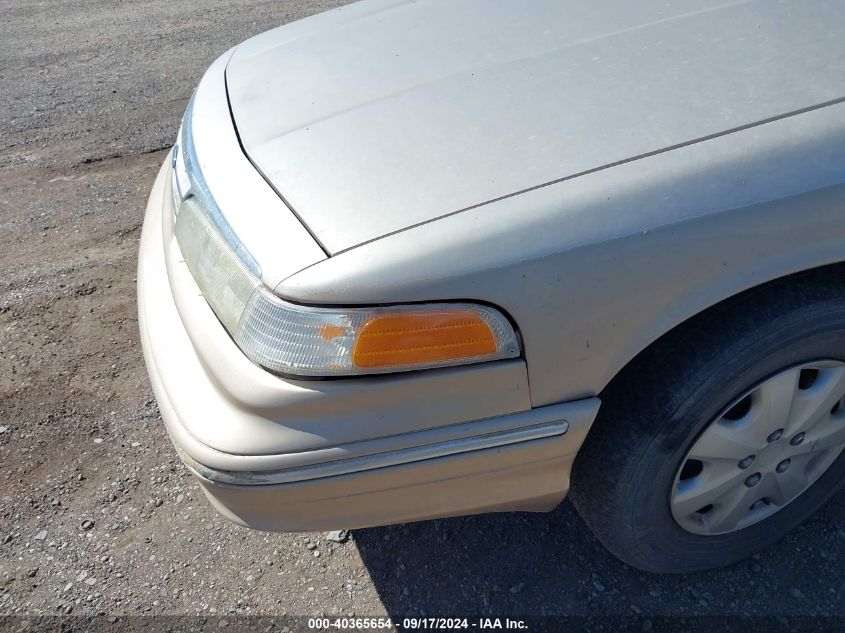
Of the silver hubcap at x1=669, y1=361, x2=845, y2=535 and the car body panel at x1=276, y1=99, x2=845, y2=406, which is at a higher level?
the car body panel at x1=276, y1=99, x2=845, y2=406

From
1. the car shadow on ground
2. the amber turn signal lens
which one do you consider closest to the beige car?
the amber turn signal lens

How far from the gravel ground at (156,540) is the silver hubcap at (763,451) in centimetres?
26

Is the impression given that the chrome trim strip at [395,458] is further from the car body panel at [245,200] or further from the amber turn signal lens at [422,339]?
the car body panel at [245,200]

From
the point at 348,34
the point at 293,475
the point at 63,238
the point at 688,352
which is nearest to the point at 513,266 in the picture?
the point at 688,352

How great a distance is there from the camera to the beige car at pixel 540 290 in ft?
5.06

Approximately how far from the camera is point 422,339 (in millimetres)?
1546

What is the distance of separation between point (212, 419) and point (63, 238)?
2746 millimetres

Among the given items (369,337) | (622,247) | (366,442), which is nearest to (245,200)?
(369,337)

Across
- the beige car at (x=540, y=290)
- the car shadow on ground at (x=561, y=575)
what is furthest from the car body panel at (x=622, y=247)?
the car shadow on ground at (x=561, y=575)

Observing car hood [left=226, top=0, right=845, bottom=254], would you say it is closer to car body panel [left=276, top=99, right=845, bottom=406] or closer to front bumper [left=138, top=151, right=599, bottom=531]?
car body panel [left=276, top=99, right=845, bottom=406]

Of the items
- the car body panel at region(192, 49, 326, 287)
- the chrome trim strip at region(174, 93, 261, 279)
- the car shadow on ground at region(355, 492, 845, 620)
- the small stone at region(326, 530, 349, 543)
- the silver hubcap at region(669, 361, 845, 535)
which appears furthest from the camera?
the small stone at region(326, 530, 349, 543)

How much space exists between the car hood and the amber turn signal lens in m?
0.19

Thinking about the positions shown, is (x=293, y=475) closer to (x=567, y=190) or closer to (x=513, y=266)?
(x=513, y=266)

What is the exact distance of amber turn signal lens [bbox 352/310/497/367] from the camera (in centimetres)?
154
